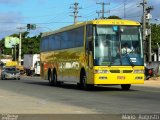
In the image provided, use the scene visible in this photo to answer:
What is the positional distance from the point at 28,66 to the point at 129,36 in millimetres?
58287

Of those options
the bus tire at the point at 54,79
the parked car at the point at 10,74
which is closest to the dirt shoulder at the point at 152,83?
the bus tire at the point at 54,79

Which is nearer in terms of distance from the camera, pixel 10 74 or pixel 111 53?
pixel 111 53

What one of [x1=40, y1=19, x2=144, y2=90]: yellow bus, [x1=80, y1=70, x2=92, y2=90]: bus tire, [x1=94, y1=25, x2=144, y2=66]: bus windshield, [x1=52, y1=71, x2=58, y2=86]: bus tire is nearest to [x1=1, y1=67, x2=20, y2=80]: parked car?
[x1=52, y1=71, x2=58, y2=86]: bus tire

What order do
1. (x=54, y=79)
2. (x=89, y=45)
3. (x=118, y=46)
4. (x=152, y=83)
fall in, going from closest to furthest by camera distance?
1. (x=118, y=46)
2. (x=89, y=45)
3. (x=54, y=79)
4. (x=152, y=83)

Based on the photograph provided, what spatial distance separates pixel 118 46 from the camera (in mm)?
26828

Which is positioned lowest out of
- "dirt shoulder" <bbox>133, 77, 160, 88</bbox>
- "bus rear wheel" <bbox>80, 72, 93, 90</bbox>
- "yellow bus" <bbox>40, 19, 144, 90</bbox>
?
"dirt shoulder" <bbox>133, 77, 160, 88</bbox>

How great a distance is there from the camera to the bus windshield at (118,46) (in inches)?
1046

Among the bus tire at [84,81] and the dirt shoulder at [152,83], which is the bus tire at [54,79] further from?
the dirt shoulder at [152,83]

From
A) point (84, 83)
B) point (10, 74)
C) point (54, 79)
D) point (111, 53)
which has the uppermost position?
point (111, 53)

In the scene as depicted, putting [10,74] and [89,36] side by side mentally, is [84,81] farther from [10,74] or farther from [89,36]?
[10,74]

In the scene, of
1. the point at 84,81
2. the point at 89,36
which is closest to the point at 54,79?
the point at 84,81

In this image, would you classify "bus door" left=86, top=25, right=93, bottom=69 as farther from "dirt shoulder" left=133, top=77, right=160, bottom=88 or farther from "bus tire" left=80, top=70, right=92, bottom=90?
"dirt shoulder" left=133, top=77, right=160, bottom=88

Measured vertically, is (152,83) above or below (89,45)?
below

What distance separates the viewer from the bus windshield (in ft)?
87.1
